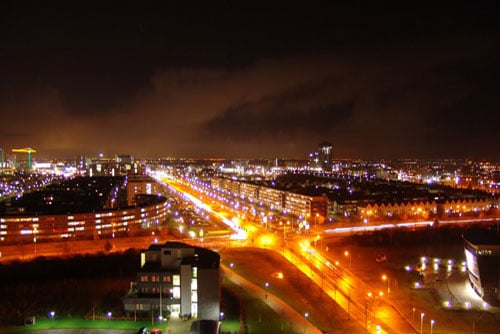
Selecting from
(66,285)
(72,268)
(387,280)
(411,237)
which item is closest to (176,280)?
(66,285)

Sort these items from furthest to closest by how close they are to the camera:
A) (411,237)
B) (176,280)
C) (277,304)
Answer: (411,237) → (277,304) → (176,280)

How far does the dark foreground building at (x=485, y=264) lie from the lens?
8.72 m

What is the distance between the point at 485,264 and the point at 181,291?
20.8 ft

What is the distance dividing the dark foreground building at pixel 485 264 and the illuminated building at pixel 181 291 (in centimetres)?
548

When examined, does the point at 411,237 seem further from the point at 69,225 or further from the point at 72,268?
the point at 69,225

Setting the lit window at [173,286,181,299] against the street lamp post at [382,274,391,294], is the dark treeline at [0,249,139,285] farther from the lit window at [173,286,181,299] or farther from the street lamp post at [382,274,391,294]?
the street lamp post at [382,274,391,294]

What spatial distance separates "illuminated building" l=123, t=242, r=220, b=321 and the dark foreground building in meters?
5.48

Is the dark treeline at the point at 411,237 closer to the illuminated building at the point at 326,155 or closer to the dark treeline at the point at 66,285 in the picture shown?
the dark treeline at the point at 66,285

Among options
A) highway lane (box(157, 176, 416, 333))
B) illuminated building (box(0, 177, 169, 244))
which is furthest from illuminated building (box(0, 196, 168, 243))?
highway lane (box(157, 176, 416, 333))

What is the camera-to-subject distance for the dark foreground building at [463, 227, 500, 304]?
8719 mm

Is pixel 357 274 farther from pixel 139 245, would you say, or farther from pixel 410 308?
pixel 139 245

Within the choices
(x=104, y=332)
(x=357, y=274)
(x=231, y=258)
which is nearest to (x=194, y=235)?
(x=231, y=258)

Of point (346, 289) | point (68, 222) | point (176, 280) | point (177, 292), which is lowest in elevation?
point (346, 289)

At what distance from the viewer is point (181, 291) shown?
8039 millimetres
